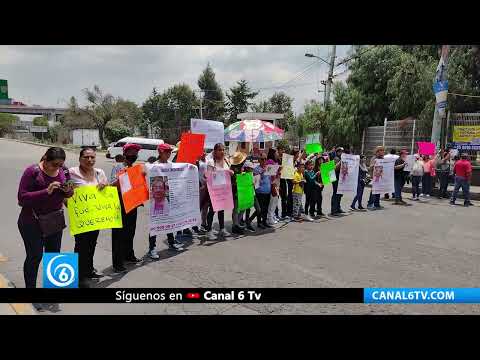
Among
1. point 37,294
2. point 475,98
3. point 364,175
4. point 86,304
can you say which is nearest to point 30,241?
point 37,294

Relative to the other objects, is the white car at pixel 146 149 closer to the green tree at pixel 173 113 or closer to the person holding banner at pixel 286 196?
the green tree at pixel 173 113

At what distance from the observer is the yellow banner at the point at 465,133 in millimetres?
14871

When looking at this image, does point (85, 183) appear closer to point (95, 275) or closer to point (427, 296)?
point (95, 275)

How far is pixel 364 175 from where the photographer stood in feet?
33.3

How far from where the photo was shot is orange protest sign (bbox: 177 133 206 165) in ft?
20.2

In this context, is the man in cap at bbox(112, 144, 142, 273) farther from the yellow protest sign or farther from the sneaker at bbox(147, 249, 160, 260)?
Answer: the yellow protest sign

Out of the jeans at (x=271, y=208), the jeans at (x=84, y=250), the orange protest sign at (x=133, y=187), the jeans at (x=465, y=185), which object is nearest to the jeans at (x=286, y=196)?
the jeans at (x=271, y=208)

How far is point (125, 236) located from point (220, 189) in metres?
2.05

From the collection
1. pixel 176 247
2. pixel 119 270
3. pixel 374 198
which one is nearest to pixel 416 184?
pixel 374 198

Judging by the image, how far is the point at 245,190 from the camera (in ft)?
23.3

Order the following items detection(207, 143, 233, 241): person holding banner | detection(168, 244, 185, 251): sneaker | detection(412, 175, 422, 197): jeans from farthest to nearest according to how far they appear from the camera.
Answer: detection(412, 175, 422, 197): jeans → detection(207, 143, 233, 241): person holding banner → detection(168, 244, 185, 251): sneaker

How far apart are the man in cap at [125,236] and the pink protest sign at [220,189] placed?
5.57ft

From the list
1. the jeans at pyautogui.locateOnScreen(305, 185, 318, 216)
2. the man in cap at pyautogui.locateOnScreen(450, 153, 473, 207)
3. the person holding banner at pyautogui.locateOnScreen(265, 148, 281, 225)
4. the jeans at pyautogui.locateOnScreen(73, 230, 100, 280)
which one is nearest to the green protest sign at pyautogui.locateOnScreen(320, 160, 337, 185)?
the jeans at pyautogui.locateOnScreen(305, 185, 318, 216)

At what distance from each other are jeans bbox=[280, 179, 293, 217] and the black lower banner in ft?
14.4
